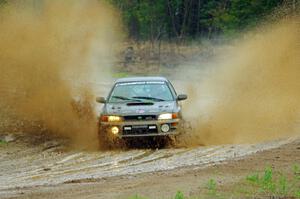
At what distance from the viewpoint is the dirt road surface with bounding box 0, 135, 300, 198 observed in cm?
1088

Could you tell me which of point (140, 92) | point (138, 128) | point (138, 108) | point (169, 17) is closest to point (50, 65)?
point (140, 92)

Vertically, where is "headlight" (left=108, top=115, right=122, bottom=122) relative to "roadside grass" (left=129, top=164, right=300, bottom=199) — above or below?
above

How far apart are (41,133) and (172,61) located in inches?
1344

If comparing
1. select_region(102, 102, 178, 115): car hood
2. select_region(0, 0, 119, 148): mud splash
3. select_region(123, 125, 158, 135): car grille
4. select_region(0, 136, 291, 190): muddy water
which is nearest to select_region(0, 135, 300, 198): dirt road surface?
select_region(0, 136, 291, 190): muddy water

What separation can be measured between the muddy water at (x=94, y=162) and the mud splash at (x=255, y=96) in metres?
1.76

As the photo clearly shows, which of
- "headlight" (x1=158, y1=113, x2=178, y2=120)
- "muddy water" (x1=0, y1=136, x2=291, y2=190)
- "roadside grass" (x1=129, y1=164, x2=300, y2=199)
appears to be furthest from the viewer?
"headlight" (x1=158, y1=113, x2=178, y2=120)

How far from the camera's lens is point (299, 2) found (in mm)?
45094

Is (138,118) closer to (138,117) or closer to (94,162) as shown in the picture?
(138,117)

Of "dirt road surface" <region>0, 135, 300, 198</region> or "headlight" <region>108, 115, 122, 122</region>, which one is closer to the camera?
"dirt road surface" <region>0, 135, 300, 198</region>

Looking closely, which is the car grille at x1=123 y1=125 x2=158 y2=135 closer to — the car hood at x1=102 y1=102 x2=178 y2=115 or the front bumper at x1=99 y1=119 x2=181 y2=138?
the front bumper at x1=99 y1=119 x2=181 y2=138

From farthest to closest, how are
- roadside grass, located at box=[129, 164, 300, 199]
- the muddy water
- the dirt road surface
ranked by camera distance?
the muddy water < the dirt road surface < roadside grass, located at box=[129, 164, 300, 199]

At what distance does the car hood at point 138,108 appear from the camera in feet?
56.3

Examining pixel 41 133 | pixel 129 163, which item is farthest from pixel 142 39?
pixel 129 163

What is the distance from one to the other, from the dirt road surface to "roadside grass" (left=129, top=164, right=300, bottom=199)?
0.69ft
